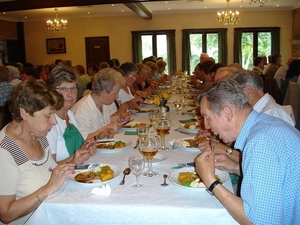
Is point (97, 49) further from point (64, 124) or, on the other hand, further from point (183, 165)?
point (183, 165)

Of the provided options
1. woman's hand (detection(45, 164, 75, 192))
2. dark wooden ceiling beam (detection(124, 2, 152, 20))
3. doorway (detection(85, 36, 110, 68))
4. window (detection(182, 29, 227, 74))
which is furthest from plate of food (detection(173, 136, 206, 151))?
doorway (detection(85, 36, 110, 68))

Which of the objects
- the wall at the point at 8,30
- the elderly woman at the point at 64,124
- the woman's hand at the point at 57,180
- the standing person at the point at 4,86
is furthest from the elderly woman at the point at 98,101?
the wall at the point at 8,30

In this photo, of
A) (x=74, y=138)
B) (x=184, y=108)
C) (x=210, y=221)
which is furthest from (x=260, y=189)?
(x=184, y=108)

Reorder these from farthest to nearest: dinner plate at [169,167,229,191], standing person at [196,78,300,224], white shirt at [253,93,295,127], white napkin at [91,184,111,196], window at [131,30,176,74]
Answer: window at [131,30,176,74] < white shirt at [253,93,295,127] < dinner plate at [169,167,229,191] < white napkin at [91,184,111,196] < standing person at [196,78,300,224]

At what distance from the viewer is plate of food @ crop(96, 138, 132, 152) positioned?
2199 millimetres

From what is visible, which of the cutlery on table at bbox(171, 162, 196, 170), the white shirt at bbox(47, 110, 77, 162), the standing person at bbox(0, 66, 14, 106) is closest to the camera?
the cutlery on table at bbox(171, 162, 196, 170)

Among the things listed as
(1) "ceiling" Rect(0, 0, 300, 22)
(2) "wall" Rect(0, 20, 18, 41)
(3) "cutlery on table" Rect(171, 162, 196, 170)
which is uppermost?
(1) "ceiling" Rect(0, 0, 300, 22)

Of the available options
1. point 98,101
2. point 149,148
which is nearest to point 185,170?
point 149,148

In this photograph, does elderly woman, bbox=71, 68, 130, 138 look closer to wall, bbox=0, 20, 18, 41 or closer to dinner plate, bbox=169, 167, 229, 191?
dinner plate, bbox=169, 167, 229, 191

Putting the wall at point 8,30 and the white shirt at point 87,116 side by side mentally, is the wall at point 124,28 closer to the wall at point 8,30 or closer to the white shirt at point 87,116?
the wall at point 8,30

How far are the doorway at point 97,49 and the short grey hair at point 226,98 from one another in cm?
1145

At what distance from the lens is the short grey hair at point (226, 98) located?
4.50 feet

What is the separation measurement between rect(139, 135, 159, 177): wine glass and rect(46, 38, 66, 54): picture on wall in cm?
1192

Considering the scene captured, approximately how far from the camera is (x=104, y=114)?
10.8 ft
